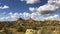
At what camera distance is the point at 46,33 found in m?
27.1

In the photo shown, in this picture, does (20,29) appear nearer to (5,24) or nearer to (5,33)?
(5,33)

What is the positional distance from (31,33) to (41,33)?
1.57 metres

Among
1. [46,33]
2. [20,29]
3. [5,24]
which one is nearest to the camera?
[46,33]

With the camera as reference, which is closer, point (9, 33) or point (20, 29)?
point (9, 33)

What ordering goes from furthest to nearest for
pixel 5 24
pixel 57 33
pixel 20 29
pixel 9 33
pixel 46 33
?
1. pixel 5 24
2. pixel 20 29
3. pixel 9 33
4. pixel 57 33
5. pixel 46 33

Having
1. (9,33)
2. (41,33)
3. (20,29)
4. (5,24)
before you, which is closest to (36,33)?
(41,33)

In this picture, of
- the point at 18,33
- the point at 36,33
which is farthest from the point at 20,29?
the point at 36,33

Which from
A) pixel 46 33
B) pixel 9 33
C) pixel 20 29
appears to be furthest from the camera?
pixel 20 29

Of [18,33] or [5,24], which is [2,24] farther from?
[18,33]

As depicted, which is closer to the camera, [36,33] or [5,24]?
Result: [36,33]

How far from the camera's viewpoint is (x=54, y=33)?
28828 millimetres

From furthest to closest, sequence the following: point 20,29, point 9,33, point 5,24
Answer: point 5,24 → point 20,29 → point 9,33

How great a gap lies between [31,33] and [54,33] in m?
4.17

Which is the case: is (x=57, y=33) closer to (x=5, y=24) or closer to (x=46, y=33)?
(x=46, y=33)
